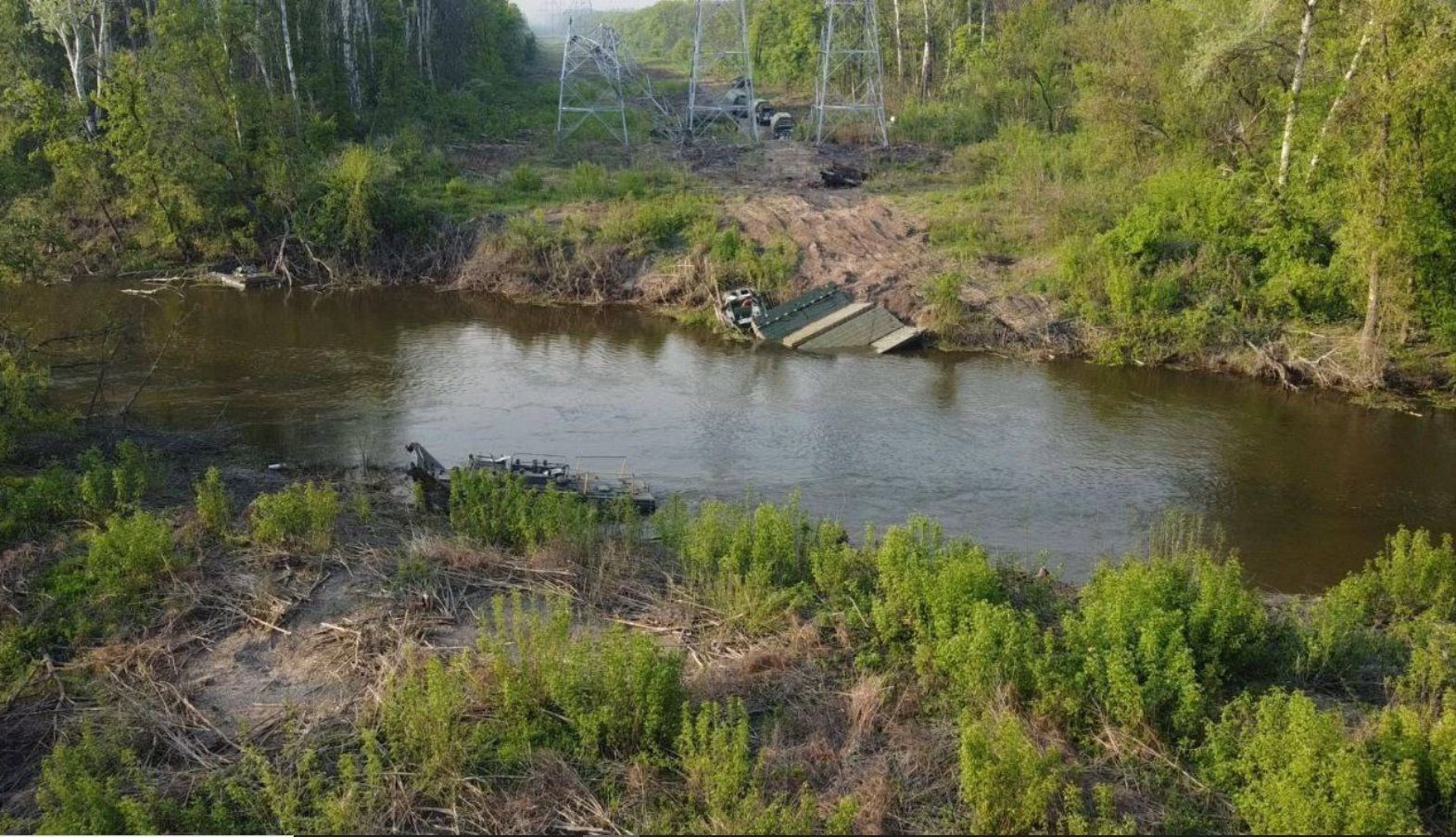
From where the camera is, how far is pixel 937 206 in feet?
91.6

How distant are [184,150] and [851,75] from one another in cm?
2598

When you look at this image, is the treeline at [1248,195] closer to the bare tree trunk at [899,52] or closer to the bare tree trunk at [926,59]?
the bare tree trunk at [926,59]

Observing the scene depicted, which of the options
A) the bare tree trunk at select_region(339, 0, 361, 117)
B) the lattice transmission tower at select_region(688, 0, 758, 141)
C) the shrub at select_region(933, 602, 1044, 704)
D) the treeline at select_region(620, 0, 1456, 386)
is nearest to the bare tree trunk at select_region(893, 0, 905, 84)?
the lattice transmission tower at select_region(688, 0, 758, 141)

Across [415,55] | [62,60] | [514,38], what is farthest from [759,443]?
[514,38]

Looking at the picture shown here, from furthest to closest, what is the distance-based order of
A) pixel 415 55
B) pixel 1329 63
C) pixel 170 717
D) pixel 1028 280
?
pixel 415 55 → pixel 1028 280 → pixel 1329 63 → pixel 170 717

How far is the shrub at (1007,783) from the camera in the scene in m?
6.74

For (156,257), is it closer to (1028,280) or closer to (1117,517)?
(1028,280)

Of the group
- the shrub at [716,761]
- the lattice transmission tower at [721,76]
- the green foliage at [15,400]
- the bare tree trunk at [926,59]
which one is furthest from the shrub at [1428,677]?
the bare tree trunk at [926,59]

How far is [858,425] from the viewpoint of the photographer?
58.7 feet

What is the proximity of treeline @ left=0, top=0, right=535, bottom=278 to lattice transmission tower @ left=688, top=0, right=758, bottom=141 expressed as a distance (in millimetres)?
10561

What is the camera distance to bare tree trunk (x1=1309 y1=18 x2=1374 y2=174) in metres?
18.5

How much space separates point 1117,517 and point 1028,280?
34.2 ft

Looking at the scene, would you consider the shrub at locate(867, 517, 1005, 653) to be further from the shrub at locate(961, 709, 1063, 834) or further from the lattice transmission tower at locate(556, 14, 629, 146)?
the lattice transmission tower at locate(556, 14, 629, 146)

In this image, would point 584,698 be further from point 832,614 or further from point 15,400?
point 15,400
